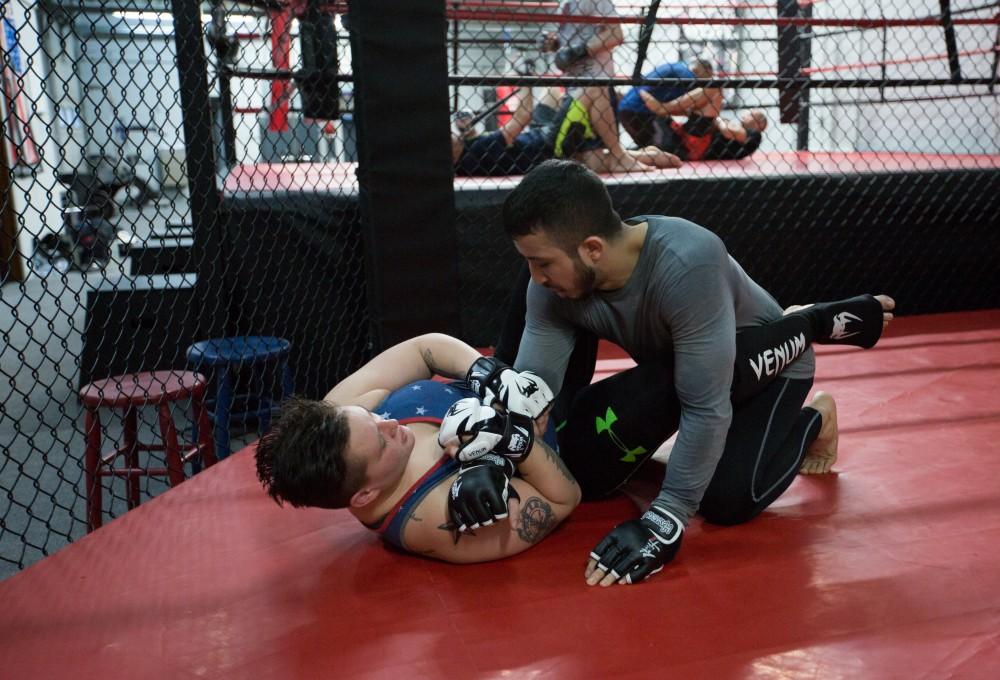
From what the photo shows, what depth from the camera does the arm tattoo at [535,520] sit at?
1.47 metres

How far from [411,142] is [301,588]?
60.6 inches

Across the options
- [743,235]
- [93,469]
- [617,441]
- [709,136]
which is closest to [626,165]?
[743,235]

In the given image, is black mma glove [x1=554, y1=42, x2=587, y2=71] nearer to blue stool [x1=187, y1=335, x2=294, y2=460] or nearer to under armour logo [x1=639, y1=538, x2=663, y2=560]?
blue stool [x1=187, y1=335, x2=294, y2=460]

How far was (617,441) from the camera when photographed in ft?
5.32

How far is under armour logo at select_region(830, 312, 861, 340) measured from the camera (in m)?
1.79

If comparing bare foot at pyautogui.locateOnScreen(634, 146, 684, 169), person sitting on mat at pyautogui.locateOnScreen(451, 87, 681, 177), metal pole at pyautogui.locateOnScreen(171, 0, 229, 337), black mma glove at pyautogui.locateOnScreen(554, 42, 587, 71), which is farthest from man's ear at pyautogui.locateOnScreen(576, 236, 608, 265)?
bare foot at pyautogui.locateOnScreen(634, 146, 684, 169)

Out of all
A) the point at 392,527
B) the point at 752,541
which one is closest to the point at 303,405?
the point at 392,527

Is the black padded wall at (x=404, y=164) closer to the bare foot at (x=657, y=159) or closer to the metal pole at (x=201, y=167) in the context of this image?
the metal pole at (x=201, y=167)

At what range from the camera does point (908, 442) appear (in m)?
1.96

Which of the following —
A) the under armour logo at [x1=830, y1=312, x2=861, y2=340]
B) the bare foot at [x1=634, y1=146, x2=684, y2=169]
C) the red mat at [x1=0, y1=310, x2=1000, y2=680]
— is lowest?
the red mat at [x1=0, y1=310, x2=1000, y2=680]

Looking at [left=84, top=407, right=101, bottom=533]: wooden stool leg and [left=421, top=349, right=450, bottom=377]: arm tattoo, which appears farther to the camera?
[left=84, top=407, right=101, bottom=533]: wooden stool leg

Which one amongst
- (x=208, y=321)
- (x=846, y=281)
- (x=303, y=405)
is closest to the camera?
(x=303, y=405)

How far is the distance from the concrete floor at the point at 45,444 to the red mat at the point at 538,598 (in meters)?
0.31

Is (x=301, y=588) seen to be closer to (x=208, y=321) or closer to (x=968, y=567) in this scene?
(x=968, y=567)
